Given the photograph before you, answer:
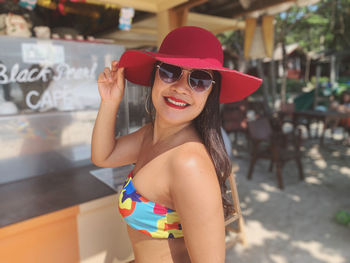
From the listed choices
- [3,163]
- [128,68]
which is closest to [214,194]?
[128,68]

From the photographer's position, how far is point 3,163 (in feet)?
6.56

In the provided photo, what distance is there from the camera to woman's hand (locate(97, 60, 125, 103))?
1.28 metres

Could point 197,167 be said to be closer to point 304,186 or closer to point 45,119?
point 45,119

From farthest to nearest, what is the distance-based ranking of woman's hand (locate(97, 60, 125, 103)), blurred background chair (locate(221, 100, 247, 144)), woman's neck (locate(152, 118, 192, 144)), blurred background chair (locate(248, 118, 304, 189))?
1. blurred background chair (locate(221, 100, 247, 144))
2. blurred background chair (locate(248, 118, 304, 189))
3. woman's hand (locate(97, 60, 125, 103))
4. woman's neck (locate(152, 118, 192, 144))

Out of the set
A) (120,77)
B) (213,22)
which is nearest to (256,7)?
(213,22)

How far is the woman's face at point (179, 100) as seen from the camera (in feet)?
3.24

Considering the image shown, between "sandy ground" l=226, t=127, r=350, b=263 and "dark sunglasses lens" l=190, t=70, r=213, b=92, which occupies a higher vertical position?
"dark sunglasses lens" l=190, t=70, r=213, b=92

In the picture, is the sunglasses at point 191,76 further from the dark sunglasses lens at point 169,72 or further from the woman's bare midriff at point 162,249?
the woman's bare midriff at point 162,249

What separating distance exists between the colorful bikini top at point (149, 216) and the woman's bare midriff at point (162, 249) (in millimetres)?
31

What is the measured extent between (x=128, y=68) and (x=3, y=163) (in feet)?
4.56

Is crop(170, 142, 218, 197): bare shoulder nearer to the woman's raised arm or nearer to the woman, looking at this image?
the woman

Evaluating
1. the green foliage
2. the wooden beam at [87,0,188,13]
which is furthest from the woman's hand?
the green foliage

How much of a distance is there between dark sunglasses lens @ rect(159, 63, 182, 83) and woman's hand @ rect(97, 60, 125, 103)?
0.35 m

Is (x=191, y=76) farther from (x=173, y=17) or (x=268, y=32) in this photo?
(x=268, y=32)
